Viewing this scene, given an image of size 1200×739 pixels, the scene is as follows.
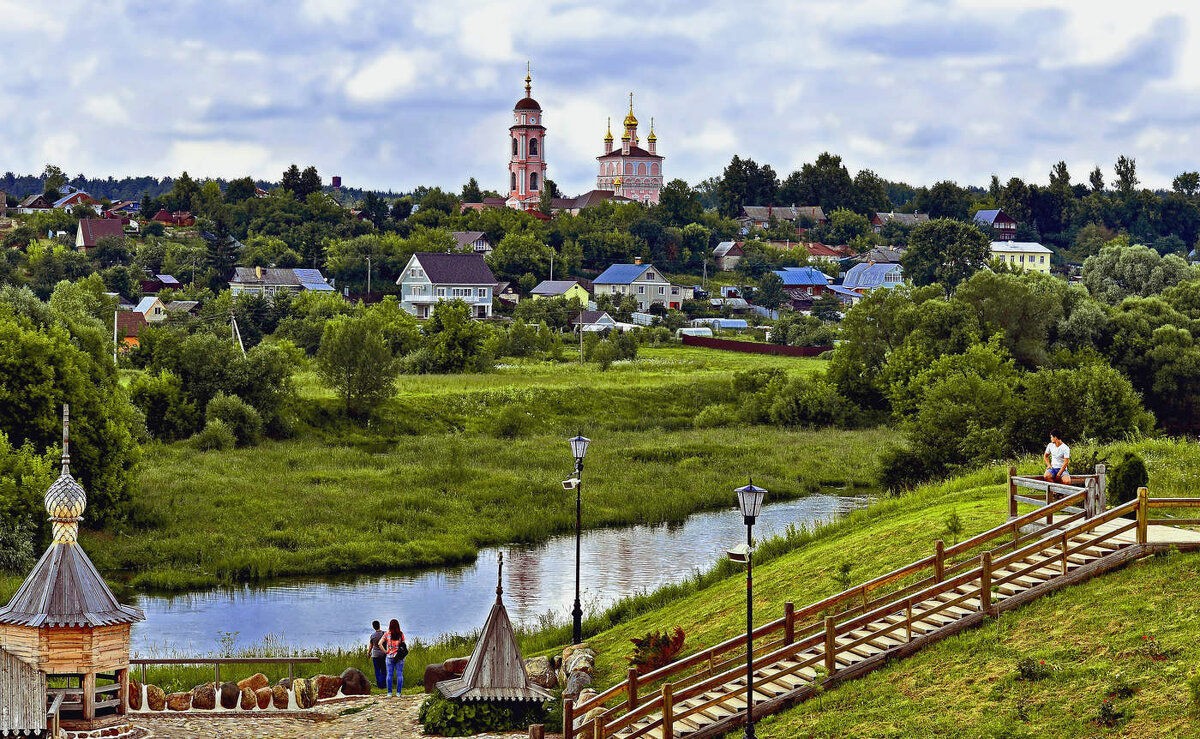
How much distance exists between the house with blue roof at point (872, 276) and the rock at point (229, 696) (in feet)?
362

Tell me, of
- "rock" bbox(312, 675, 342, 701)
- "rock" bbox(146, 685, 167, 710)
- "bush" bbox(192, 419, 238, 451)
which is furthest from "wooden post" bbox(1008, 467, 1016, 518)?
"bush" bbox(192, 419, 238, 451)

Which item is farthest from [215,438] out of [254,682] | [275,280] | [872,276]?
[872,276]

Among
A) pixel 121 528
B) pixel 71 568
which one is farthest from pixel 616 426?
pixel 71 568

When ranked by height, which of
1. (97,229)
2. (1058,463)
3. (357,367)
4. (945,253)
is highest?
(97,229)

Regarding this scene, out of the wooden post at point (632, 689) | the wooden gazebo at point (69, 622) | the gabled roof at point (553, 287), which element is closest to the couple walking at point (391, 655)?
the wooden gazebo at point (69, 622)

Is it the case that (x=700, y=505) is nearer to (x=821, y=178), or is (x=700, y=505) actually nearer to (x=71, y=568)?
(x=71, y=568)

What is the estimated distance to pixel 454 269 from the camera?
112m

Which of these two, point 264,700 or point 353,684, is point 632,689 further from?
point 264,700

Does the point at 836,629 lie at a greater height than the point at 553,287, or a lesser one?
lesser

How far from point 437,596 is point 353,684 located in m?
12.6

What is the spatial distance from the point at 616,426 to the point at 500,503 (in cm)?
1880

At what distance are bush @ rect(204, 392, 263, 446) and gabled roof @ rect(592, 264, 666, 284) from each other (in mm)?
66337

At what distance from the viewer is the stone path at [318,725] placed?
22172 mm

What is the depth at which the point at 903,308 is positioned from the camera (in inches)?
2682
